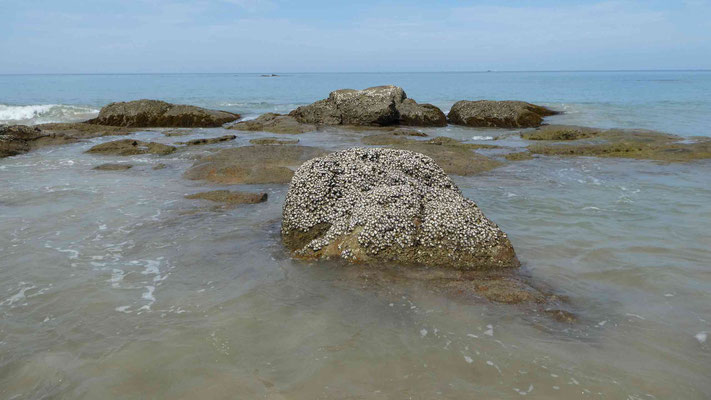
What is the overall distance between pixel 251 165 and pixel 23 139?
9.78 metres

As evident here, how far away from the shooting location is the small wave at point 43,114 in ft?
95.1

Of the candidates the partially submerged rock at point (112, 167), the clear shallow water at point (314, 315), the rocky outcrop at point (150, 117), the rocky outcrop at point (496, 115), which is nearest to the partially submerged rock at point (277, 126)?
the rocky outcrop at point (150, 117)

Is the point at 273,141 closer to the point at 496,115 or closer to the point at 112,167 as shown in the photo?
the point at 112,167

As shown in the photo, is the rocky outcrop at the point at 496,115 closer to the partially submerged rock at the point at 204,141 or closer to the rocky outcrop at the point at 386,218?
the partially submerged rock at the point at 204,141

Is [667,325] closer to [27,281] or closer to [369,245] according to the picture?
[369,245]

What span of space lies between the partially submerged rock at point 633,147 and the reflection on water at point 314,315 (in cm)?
604

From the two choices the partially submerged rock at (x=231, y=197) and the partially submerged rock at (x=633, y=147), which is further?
the partially submerged rock at (x=633, y=147)

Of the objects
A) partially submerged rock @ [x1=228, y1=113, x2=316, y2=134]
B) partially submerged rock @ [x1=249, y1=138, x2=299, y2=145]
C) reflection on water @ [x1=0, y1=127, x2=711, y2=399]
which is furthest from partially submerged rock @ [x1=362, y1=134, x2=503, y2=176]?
partially submerged rock @ [x1=228, y1=113, x2=316, y2=134]

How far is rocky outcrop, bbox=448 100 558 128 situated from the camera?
24422mm

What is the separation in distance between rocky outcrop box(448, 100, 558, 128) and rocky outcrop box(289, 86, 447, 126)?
1192 mm

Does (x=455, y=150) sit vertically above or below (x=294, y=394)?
above

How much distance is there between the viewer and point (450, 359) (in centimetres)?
439

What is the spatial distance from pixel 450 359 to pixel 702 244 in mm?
5111

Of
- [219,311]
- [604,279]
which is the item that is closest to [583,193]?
[604,279]
